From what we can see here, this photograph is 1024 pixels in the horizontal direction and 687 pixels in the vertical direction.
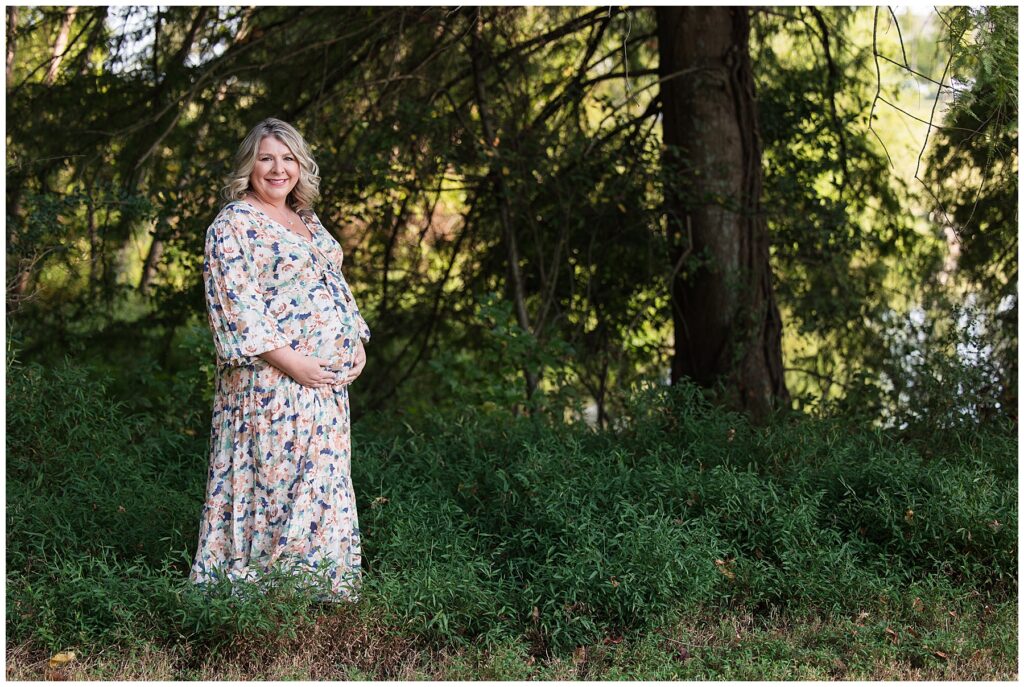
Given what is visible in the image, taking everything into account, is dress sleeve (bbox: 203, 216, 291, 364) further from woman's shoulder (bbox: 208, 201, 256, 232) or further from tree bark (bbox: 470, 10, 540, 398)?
tree bark (bbox: 470, 10, 540, 398)

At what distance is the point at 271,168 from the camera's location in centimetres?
413

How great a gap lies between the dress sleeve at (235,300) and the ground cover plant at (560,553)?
2.79ft

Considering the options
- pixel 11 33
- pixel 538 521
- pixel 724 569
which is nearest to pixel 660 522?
pixel 724 569

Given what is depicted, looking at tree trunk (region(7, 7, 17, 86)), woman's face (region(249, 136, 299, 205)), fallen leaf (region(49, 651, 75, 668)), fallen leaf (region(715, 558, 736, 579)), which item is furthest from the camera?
tree trunk (region(7, 7, 17, 86))

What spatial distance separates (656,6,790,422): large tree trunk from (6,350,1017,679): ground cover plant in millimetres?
951

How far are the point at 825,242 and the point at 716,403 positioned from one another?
1448mm

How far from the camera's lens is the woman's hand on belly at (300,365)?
13.1ft

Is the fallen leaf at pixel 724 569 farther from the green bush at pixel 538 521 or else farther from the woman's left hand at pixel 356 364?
the woman's left hand at pixel 356 364

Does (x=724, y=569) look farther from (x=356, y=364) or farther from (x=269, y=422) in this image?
(x=269, y=422)

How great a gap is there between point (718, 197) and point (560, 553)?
11.0 ft

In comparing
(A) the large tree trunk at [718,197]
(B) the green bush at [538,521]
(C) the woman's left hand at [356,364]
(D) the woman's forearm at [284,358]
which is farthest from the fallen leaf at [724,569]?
(A) the large tree trunk at [718,197]

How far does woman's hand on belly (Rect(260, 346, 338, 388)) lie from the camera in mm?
3985

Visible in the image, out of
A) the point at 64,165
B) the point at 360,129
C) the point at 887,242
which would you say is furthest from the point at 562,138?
the point at 64,165

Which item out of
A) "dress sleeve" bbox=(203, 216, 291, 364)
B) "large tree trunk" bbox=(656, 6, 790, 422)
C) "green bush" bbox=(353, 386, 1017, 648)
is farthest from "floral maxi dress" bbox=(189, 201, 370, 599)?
"large tree trunk" bbox=(656, 6, 790, 422)
